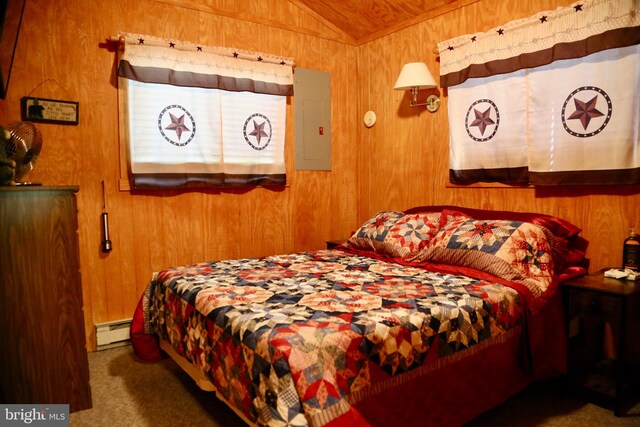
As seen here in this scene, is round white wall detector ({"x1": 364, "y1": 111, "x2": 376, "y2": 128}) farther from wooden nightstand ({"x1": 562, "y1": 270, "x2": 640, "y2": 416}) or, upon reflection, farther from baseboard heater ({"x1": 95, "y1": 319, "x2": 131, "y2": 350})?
baseboard heater ({"x1": 95, "y1": 319, "x2": 131, "y2": 350})

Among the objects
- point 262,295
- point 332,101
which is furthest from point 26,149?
point 332,101

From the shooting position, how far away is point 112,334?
2.94m

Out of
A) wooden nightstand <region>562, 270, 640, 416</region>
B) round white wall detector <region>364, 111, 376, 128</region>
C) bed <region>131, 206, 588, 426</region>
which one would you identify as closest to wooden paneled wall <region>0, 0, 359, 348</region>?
round white wall detector <region>364, 111, 376, 128</region>

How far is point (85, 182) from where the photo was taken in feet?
9.38

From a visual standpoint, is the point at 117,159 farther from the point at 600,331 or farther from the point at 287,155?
the point at 600,331

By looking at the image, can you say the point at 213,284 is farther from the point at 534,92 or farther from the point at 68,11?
the point at 534,92

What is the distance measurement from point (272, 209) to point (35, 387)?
2.17m

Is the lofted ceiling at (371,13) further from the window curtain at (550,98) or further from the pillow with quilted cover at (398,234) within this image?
the pillow with quilted cover at (398,234)

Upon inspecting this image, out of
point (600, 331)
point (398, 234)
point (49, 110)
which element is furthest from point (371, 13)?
point (600, 331)

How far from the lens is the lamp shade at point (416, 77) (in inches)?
126

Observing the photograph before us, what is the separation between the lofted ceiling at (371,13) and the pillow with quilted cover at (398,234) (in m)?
1.64

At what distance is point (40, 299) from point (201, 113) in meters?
1.84

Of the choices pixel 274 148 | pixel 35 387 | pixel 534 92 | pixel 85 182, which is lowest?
pixel 35 387

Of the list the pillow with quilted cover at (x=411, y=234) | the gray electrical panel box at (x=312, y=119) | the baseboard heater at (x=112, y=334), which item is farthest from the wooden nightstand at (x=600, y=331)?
the baseboard heater at (x=112, y=334)
